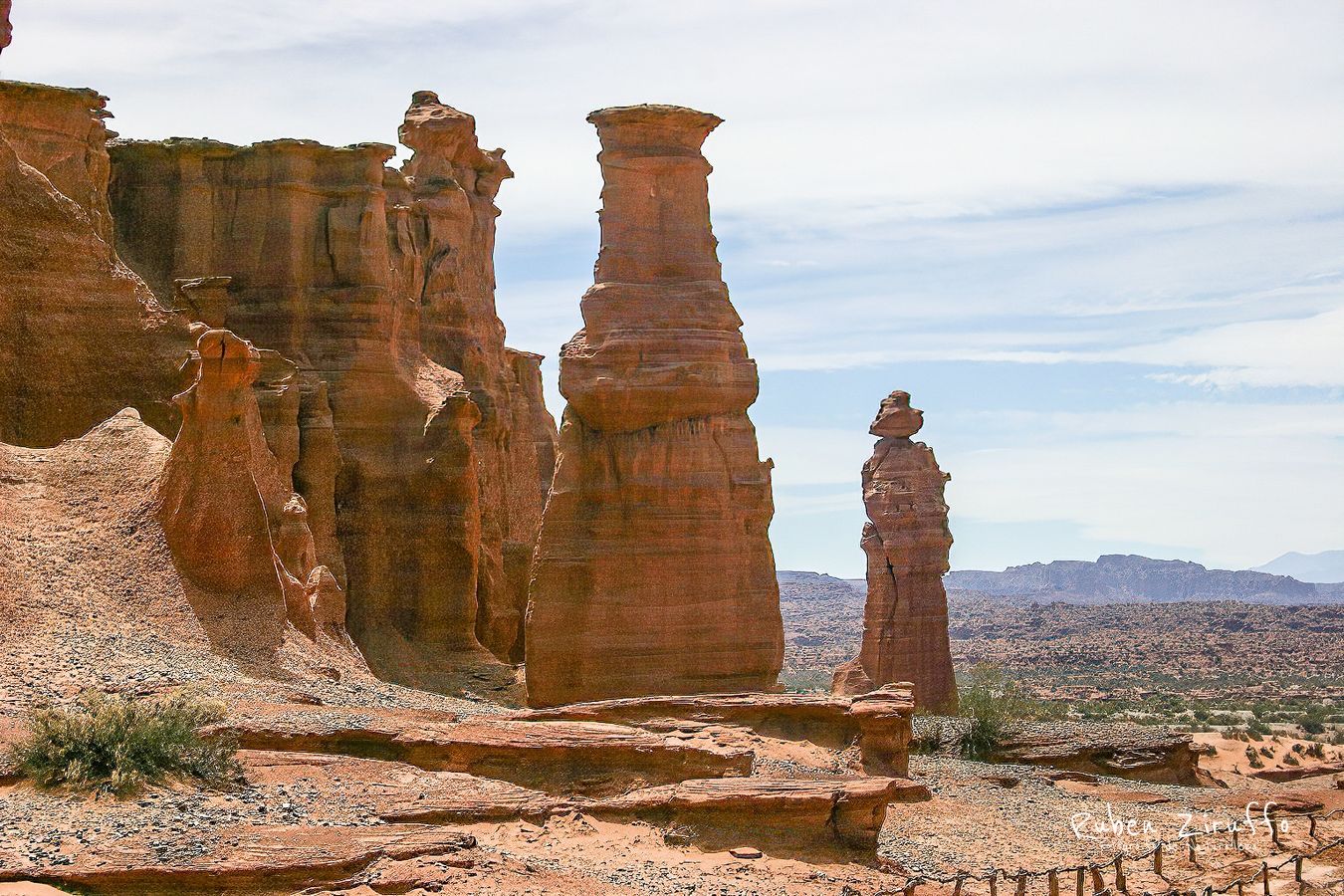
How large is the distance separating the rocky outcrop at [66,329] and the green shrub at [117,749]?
9636 mm

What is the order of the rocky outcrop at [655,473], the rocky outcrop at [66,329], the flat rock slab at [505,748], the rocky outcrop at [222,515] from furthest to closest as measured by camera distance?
the rocky outcrop at [655,473] < the rocky outcrop at [66,329] < the rocky outcrop at [222,515] < the flat rock slab at [505,748]

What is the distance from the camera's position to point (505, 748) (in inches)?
772

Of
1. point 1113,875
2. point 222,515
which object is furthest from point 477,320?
point 1113,875

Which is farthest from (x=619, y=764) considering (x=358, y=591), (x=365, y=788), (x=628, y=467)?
(x=358, y=591)

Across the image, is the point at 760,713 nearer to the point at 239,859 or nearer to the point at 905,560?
the point at 239,859

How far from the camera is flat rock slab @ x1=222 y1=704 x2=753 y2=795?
1917 cm

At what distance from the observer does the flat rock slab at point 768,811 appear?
61.3 ft

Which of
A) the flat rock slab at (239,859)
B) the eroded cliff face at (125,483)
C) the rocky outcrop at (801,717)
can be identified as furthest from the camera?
the rocky outcrop at (801,717)

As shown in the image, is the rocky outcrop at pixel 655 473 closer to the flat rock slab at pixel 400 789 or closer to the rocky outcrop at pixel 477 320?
the rocky outcrop at pixel 477 320

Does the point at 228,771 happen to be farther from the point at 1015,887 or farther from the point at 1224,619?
the point at 1224,619

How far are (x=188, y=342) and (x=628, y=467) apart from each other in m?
8.55

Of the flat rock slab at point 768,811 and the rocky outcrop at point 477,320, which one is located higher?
the rocky outcrop at point 477,320

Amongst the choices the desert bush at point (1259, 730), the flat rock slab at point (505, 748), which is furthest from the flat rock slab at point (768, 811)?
the desert bush at point (1259, 730)

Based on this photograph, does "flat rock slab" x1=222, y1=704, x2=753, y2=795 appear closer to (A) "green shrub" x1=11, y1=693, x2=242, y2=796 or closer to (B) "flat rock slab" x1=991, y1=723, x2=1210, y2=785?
(A) "green shrub" x1=11, y1=693, x2=242, y2=796
